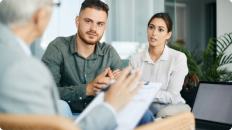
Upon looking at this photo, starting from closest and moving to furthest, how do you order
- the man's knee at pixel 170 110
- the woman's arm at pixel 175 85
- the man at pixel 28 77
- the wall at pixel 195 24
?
the man at pixel 28 77 < the man's knee at pixel 170 110 < the woman's arm at pixel 175 85 < the wall at pixel 195 24

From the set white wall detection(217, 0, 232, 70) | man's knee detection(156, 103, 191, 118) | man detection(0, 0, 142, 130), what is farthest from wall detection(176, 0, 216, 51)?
man detection(0, 0, 142, 130)

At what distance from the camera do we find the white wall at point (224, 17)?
13.3 ft

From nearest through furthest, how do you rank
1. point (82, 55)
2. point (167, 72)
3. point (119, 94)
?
1. point (119, 94)
2. point (82, 55)
3. point (167, 72)

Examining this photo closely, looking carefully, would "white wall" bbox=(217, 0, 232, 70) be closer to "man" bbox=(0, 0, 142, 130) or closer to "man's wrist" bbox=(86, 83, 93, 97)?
→ "man's wrist" bbox=(86, 83, 93, 97)

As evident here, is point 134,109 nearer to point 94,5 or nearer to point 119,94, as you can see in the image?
point 119,94

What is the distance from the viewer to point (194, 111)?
1.63 meters

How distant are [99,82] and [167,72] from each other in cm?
90

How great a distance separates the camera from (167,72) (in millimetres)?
2148

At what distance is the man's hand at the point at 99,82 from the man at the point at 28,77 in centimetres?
73

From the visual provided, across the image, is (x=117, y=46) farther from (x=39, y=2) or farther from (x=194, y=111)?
(x=39, y=2)

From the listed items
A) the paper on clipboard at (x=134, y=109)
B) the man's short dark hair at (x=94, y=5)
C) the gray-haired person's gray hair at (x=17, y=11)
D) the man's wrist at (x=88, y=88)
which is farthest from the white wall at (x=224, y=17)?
the gray-haired person's gray hair at (x=17, y=11)

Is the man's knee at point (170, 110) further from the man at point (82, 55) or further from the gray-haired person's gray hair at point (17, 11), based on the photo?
the gray-haired person's gray hair at point (17, 11)

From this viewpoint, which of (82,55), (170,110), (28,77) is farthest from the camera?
(82,55)

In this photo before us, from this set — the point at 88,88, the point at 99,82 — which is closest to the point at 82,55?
the point at 88,88
